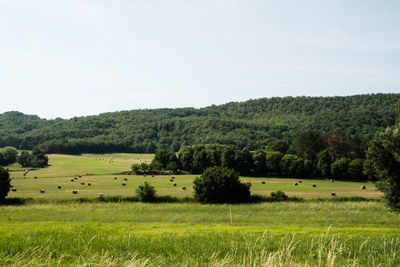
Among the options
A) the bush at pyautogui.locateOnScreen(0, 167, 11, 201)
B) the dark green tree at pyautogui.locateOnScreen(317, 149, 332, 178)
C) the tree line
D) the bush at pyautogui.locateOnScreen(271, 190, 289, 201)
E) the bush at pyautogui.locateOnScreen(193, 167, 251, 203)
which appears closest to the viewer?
the bush at pyautogui.locateOnScreen(193, 167, 251, 203)

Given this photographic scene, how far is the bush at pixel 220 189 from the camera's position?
47312 millimetres

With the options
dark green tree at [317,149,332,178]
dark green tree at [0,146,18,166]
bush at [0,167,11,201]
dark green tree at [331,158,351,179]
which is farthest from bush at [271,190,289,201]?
dark green tree at [0,146,18,166]

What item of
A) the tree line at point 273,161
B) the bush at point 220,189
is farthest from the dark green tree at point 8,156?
the bush at point 220,189

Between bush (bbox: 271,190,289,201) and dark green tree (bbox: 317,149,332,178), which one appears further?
dark green tree (bbox: 317,149,332,178)

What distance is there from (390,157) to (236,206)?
20.2 meters

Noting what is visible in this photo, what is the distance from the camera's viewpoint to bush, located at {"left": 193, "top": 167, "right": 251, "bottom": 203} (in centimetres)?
4731

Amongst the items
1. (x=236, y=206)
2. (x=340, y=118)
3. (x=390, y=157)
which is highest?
(x=340, y=118)

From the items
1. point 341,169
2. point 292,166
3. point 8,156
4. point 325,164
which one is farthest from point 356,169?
point 8,156

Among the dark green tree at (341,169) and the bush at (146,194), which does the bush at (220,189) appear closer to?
the bush at (146,194)

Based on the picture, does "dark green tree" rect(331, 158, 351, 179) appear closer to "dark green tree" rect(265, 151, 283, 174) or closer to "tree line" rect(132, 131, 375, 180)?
"tree line" rect(132, 131, 375, 180)

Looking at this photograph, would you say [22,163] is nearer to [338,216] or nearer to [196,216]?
[196,216]

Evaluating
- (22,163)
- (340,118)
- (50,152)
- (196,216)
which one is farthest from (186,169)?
(340,118)

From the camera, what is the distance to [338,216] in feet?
115

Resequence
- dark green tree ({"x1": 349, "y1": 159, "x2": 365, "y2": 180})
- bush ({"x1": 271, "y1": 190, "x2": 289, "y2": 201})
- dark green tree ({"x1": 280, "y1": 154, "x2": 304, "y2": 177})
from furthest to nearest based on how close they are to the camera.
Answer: dark green tree ({"x1": 280, "y1": 154, "x2": 304, "y2": 177}) → dark green tree ({"x1": 349, "y1": 159, "x2": 365, "y2": 180}) → bush ({"x1": 271, "y1": 190, "x2": 289, "y2": 201})
